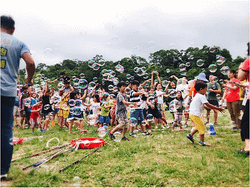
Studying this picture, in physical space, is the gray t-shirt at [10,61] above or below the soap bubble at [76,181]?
above

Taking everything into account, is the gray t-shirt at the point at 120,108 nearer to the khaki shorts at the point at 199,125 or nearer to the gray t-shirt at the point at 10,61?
the khaki shorts at the point at 199,125

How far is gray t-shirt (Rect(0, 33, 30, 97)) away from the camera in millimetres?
2885

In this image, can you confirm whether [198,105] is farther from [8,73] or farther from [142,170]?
[8,73]

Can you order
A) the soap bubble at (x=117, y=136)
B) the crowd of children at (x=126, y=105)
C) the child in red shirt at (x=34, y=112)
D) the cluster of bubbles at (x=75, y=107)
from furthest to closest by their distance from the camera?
the child in red shirt at (x=34, y=112)
the cluster of bubbles at (x=75, y=107)
the crowd of children at (x=126, y=105)
the soap bubble at (x=117, y=136)

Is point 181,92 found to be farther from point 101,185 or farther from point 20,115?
point 20,115

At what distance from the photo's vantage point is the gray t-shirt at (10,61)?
114 inches

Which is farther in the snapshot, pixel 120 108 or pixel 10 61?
pixel 120 108

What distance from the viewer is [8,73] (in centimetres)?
295

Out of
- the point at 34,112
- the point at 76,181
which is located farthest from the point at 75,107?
the point at 76,181

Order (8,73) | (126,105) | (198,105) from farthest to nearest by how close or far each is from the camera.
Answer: (126,105), (198,105), (8,73)

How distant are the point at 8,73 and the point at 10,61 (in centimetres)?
20

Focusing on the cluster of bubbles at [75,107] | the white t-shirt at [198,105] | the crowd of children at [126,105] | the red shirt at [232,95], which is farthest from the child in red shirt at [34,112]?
the red shirt at [232,95]

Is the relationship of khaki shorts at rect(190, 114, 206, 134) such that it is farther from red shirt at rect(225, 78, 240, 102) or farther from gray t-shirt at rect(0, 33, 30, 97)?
gray t-shirt at rect(0, 33, 30, 97)

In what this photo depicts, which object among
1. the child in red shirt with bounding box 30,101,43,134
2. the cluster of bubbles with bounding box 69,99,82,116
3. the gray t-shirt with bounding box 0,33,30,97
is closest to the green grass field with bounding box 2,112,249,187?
the gray t-shirt with bounding box 0,33,30,97
